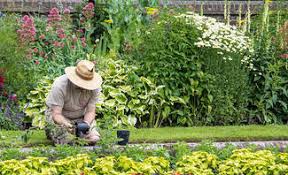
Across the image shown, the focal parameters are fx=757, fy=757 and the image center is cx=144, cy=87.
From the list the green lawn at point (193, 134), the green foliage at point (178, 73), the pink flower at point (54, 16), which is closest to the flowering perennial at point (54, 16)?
the pink flower at point (54, 16)

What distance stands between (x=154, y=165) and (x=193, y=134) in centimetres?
234

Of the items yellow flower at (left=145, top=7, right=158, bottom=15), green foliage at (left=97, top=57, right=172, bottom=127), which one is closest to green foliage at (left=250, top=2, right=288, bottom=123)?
green foliage at (left=97, top=57, right=172, bottom=127)

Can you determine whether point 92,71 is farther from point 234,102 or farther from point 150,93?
point 234,102

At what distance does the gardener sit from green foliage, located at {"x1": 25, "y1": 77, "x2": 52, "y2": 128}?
116cm

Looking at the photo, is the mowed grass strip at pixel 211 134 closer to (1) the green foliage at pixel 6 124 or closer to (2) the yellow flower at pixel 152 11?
(1) the green foliage at pixel 6 124

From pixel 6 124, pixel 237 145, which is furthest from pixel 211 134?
pixel 6 124

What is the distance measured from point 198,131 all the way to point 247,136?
0.75 meters

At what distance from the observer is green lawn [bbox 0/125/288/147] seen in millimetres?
9133

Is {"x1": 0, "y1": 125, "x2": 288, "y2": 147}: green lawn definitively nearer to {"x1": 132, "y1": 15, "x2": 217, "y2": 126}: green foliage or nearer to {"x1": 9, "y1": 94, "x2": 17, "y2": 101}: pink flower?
{"x1": 132, "y1": 15, "x2": 217, "y2": 126}: green foliage

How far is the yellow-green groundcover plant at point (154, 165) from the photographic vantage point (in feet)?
23.2

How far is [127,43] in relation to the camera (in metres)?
11.8

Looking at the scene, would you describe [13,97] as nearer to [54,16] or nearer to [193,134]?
[54,16]

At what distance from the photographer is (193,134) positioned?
31.6ft

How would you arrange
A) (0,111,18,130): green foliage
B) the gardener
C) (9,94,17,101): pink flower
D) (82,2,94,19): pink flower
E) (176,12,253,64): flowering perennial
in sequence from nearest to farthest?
the gardener, (0,111,18,130): green foliage, (9,94,17,101): pink flower, (176,12,253,64): flowering perennial, (82,2,94,19): pink flower
